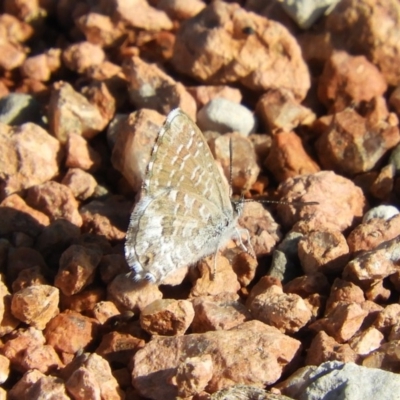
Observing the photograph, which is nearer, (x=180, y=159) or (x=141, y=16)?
(x=180, y=159)

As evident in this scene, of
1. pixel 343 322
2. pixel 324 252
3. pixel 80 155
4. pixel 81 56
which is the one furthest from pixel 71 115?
pixel 343 322

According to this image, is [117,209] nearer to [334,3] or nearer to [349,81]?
[349,81]

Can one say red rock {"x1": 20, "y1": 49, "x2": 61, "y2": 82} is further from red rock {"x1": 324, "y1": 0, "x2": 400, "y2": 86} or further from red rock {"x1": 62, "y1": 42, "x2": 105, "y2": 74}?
red rock {"x1": 324, "y1": 0, "x2": 400, "y2": 86}

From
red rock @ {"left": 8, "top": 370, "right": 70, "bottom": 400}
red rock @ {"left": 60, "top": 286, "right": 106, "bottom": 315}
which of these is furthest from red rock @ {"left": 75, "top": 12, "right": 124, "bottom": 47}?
red rock @ {"left": 8, "top": 370, "right": 70, "bottom": 400}

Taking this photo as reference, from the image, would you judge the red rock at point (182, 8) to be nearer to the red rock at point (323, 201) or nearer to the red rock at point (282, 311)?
the red rock at point (323, 201)

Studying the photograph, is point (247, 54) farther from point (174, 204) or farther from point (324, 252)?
point (324, 252)

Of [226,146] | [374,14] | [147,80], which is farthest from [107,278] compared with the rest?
[374,14]

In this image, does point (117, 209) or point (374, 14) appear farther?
point (374, 14)
